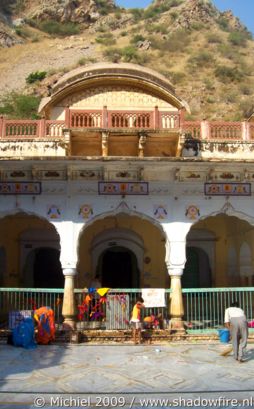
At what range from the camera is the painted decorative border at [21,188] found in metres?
10.4

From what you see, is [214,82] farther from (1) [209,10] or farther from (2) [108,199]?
(2) [108,199]

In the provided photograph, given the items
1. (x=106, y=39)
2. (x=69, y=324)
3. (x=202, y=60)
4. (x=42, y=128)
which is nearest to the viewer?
(x=69, y=324)

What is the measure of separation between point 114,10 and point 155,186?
215ft

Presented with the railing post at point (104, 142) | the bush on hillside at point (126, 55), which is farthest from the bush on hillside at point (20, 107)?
the railing post at point (104, 142)

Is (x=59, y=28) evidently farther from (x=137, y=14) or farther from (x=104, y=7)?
(x=137, y=14)

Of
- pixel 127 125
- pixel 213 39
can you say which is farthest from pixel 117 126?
pixel 213 39

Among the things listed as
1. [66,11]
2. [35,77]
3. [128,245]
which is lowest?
[128,245]

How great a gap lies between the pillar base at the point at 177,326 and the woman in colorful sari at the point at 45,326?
8.71 feet

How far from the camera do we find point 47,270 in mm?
13492

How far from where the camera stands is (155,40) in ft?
188

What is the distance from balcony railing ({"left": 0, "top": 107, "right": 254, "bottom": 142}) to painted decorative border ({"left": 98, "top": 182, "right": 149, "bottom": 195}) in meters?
1.82

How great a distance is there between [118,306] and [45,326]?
1.65 m

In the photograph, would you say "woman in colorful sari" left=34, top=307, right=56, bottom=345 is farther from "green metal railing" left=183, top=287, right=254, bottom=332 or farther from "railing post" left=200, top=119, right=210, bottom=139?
"railing post" left=200, top=119, right=210, bottom=139

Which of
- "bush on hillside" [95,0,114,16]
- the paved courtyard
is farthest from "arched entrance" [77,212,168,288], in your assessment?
"bush on hillside" [95,0,114,16]
